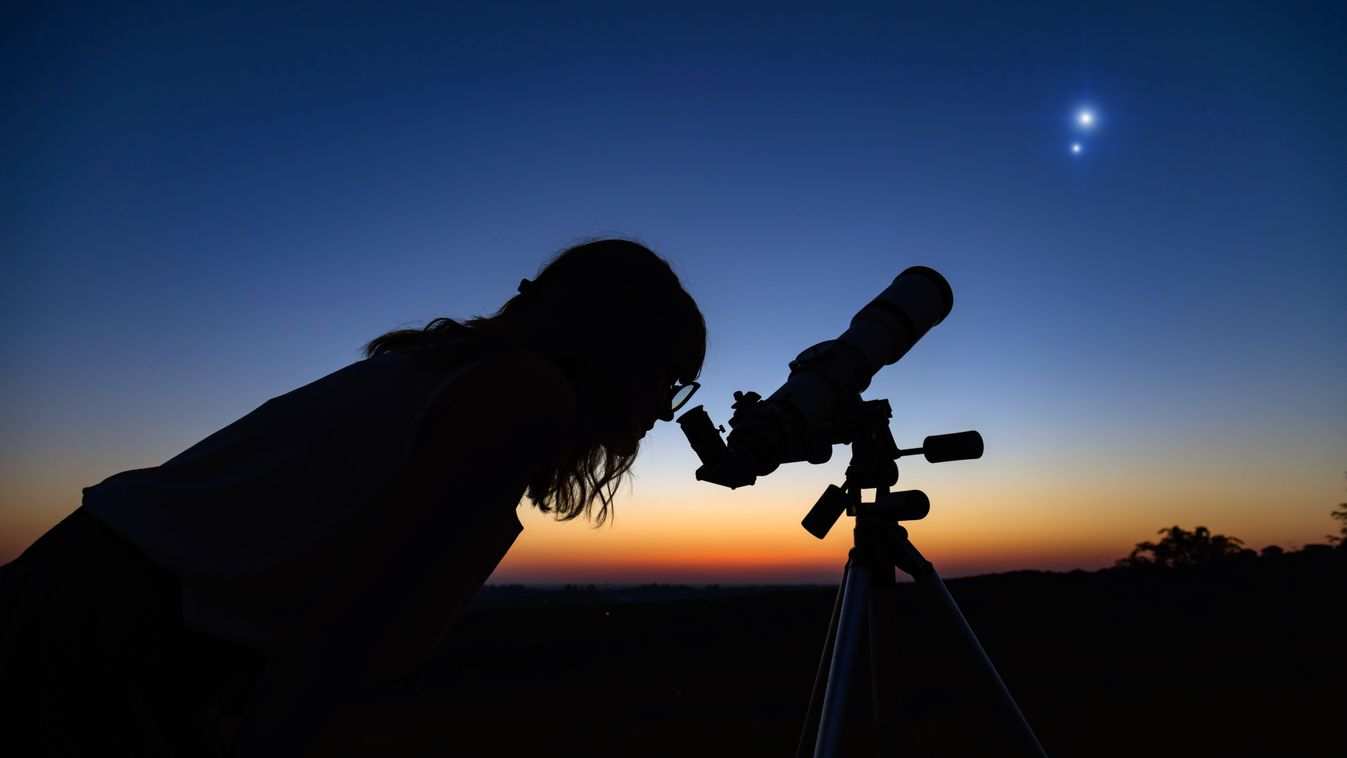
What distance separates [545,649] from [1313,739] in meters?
7.85

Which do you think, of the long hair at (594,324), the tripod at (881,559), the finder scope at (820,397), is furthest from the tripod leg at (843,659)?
the long hair at (594,324)

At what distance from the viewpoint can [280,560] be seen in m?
1.05

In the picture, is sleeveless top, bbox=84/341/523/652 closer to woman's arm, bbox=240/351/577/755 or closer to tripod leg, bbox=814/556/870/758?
woman's arm, bbox=240/351/577/755

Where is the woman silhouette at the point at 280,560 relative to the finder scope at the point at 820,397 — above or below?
below

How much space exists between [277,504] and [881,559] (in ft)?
6.99

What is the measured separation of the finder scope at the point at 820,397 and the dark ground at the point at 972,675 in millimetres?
2665

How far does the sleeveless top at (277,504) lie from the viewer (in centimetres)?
105

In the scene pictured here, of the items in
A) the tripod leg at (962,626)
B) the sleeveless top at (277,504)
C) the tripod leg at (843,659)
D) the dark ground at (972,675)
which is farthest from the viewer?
the dark ground at (972,675)

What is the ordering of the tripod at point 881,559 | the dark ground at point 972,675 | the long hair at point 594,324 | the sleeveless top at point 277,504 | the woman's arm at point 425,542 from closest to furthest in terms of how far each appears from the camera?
the woman's arm at point 425,542 → the sleeveless top at point 277,504 → the long hair at point 594,324 → the tripod at point 881,559 → the dark ground at point 972,675

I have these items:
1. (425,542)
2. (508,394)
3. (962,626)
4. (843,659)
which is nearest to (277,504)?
(425,542)

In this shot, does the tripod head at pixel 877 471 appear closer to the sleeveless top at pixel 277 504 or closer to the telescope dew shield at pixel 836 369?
the telescope dew shield at pixel 836 369

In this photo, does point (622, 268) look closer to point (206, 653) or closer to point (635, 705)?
point (206, 653)

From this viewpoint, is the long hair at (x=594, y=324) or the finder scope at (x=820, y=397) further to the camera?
the finder scope at (x=820, y=397)

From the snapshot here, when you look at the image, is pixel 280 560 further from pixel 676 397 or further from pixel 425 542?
pixel 676 397
